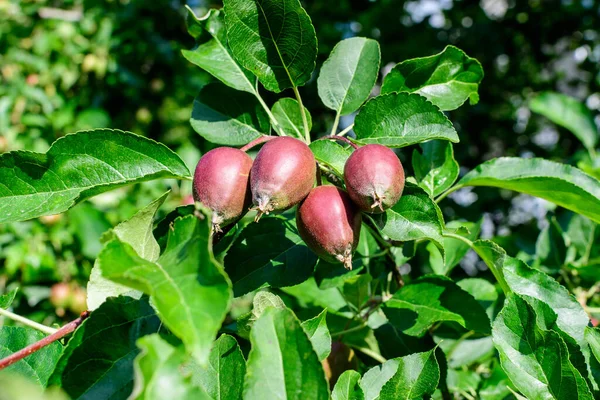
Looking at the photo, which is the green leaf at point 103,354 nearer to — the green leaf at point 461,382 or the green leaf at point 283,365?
the green leaf at point 283,365

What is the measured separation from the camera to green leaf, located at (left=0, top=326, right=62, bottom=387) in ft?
2.55

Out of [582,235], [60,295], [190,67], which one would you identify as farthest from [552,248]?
[190,67]

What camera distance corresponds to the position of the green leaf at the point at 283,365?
612 millimetres

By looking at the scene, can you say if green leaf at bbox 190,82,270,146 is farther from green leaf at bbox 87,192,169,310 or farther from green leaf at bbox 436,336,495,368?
green leaf at bbox 436,336,495,368

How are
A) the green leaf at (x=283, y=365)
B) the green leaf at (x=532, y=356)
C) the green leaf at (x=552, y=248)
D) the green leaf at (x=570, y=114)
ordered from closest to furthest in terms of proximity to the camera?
the green leaf at (x=283, y=365) → the green leaf at (x=532, y=356) → the green leaf at (x=552, y=248) → the green leaf at (x=570, y=114)

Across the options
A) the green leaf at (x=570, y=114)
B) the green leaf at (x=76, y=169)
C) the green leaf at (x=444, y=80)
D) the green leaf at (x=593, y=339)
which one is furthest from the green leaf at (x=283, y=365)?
the green leaf at (x=570, y=114)

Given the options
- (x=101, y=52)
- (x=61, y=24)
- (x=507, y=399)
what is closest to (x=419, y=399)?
(x=507, y=399)

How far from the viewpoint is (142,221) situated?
76 cm

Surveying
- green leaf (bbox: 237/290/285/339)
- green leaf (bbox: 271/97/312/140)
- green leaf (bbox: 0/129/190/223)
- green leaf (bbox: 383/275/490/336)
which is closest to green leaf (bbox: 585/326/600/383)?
green leaf (bbox: 383/275/490/336)

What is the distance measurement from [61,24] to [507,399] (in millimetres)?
3383

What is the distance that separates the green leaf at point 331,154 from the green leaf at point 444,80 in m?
0.22

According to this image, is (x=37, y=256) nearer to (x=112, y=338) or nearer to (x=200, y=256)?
(x=112, y=338)

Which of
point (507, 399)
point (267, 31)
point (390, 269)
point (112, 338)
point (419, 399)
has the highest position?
point (267, 31)

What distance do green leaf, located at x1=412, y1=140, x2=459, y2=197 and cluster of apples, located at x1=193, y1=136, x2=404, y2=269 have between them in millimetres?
342
